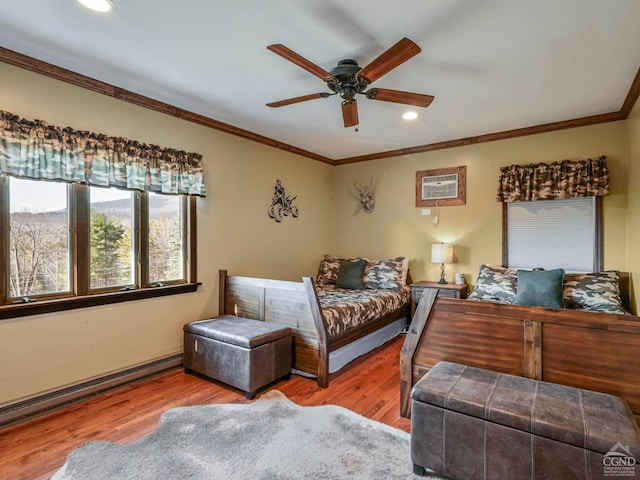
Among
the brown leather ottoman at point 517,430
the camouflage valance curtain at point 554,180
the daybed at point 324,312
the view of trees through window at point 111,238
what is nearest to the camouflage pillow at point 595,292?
the camouflage valance curtain at point 554,180

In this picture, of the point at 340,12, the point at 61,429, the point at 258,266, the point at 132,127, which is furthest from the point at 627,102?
the point at 61,429

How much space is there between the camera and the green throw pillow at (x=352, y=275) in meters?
4.68

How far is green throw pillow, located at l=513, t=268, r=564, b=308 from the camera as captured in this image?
10.6ft

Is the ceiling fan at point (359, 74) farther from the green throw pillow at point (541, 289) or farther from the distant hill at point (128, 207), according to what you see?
the green throw pillow at point (541, 289)

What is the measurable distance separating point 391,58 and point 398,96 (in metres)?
0.51

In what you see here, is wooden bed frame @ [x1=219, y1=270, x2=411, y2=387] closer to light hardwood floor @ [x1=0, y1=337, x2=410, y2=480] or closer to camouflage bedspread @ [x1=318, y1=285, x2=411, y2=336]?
camouflage bedspread @ [x1=318, y1=285, x2=411, y2=336]

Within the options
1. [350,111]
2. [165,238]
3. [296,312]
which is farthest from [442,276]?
[165,238]

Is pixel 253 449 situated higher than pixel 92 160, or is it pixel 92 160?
pixel 92 160

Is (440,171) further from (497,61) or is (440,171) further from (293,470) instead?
(293,470)

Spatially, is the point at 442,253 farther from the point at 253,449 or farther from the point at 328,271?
the point at 253,449

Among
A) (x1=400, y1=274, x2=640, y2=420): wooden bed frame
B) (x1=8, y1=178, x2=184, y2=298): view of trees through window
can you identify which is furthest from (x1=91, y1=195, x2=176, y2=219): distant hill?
(x1=400, y1=274, x2=640, y2=420): wooden bed frame

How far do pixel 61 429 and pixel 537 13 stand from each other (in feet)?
13.6

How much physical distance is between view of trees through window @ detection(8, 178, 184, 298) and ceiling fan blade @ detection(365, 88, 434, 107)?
225cm

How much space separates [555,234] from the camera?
392 centimetres
